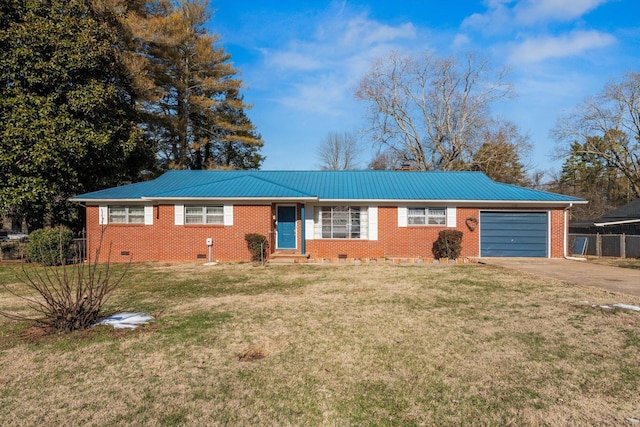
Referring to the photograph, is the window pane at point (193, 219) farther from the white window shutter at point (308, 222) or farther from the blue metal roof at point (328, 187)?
the white window shutter at point (308, 222)

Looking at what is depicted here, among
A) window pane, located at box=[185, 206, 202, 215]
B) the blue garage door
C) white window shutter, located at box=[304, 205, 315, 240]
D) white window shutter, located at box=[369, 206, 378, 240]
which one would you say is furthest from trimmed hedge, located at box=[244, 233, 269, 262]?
the blue garage door

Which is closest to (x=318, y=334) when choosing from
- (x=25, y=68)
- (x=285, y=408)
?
(x=285, y=408)

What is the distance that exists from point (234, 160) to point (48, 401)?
28667 mm

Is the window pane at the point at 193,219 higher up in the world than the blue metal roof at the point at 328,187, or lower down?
lower down

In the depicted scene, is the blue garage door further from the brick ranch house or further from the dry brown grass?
the dry brown grass

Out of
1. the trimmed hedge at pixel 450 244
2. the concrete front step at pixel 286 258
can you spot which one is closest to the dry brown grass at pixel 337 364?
the concrete front step at pixel 286 258

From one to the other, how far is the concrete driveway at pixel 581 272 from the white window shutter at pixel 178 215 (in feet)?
39.2

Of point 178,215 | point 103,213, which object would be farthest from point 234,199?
point 103,213

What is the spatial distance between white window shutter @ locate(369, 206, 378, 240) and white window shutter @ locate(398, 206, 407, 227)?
37.9 inches

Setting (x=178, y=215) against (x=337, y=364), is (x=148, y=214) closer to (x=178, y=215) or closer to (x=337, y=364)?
(x=178, y=215)

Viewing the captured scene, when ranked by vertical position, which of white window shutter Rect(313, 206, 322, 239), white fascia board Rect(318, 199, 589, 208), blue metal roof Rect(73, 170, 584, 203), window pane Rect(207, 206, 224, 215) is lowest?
white window shutter Rect(313, 206, 322, 239)

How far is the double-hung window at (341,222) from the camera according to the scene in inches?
630

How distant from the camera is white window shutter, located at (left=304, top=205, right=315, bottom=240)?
1588cm

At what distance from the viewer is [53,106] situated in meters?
15.7
